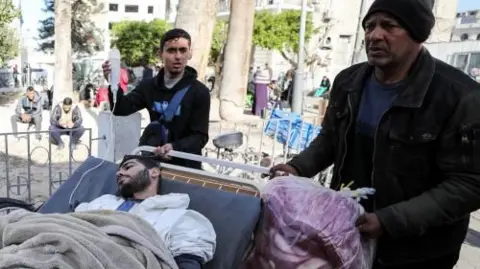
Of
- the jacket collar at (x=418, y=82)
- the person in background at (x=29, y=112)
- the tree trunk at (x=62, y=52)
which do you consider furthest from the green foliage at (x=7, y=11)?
the jacket collar at (x=418, y=82)

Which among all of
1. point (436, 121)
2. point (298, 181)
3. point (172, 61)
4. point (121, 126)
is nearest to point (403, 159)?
point (436, 121)

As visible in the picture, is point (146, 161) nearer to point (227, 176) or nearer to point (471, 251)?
point (227, 176)

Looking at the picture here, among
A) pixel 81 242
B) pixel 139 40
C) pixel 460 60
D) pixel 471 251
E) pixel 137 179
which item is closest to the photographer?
pixel 81 242

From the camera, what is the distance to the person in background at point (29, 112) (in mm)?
9698

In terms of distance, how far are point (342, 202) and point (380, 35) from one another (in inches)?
26.8

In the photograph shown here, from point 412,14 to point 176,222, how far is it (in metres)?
1.31

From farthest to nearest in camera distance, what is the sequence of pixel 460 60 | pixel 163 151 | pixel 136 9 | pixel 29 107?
1. pixel 136 9
2. pixel 460 60
3. pixel 29 107
4. pixel 163 151

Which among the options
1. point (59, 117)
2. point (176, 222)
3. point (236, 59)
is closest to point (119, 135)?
point (176, 222)

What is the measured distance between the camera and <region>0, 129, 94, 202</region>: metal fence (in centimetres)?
537

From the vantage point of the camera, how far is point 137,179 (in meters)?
2.21

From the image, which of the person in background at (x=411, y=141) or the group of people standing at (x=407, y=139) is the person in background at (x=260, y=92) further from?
the person in background at (x=411, y=141)

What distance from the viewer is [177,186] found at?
2305 millimetres

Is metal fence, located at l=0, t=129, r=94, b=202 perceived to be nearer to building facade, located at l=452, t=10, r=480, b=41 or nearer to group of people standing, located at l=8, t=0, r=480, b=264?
group of people standing, located at l=8, t=0, r=480, b=264

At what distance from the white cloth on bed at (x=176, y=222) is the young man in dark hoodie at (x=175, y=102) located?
732mm
